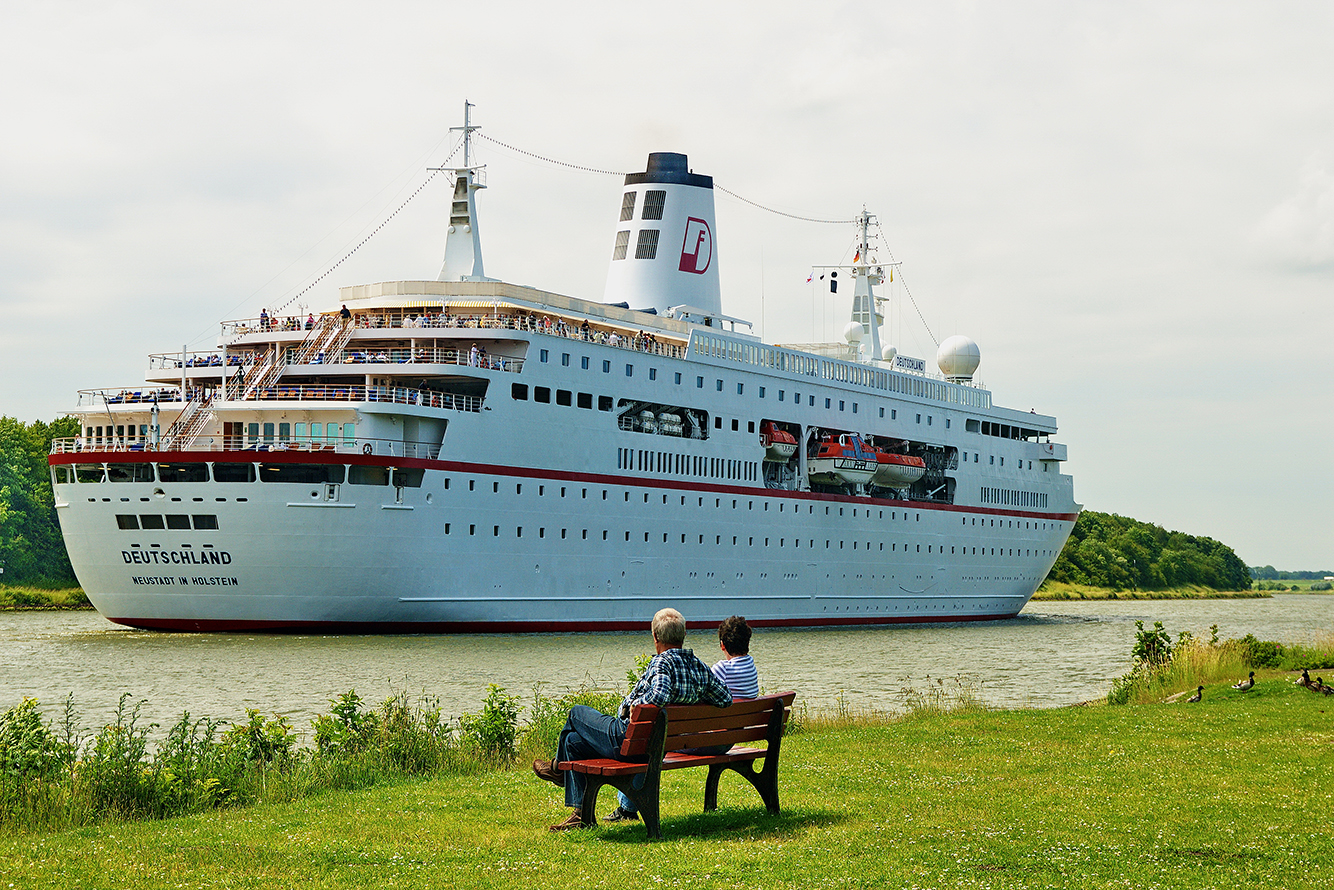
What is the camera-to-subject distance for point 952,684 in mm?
26047

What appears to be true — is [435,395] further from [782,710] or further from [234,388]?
[782,710]

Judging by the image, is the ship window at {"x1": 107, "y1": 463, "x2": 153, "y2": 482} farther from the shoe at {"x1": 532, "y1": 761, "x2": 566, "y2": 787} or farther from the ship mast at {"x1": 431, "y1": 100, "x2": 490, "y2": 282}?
the shoe at {"x1": 532, "y1": 761, "x2": 566, "y2": 787}

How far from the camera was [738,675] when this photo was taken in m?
9.70

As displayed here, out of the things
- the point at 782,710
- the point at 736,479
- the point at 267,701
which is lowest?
the point at 267,701

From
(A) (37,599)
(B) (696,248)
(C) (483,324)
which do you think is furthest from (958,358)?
(A) (37,599)

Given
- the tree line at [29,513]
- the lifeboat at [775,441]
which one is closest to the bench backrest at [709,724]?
the lifeboat at [775,441]

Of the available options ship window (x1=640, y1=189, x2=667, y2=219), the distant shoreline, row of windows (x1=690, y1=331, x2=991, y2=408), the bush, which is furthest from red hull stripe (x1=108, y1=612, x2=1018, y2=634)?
the distant shoreline

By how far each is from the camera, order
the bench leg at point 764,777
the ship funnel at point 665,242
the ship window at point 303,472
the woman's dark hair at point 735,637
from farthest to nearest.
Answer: the ship funnel at point 665,242 < the ship window at point 303,472 < the woman's dark hair at point 735,637 < the bench leg at point 764,777

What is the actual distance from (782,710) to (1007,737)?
483cm

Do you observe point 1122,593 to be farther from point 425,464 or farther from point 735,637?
point 735,637

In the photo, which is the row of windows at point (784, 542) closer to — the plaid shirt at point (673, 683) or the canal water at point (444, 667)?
the canal water at point (444, 667)

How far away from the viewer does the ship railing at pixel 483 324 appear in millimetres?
38375

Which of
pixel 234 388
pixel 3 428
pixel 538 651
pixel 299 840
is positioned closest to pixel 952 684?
pixel 538 651

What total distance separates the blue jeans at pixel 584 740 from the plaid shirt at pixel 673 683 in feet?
0.51
